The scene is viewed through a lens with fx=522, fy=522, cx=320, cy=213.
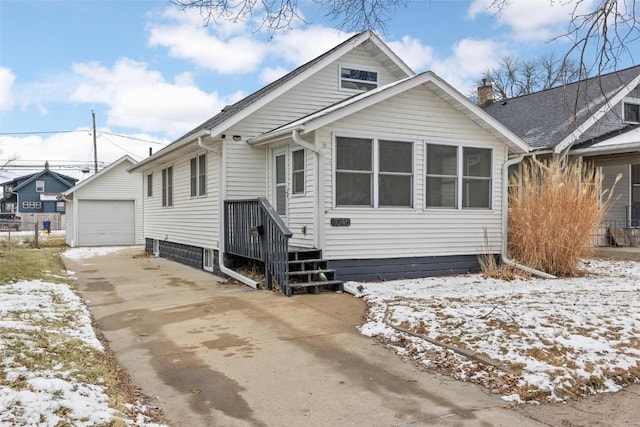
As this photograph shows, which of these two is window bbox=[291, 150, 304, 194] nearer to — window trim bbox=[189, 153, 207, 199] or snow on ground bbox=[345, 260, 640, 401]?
snow on ground bbox=[345, 260, 640, 401]

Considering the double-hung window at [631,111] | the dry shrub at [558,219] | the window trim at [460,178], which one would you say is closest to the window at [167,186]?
the window trim at [460,178]

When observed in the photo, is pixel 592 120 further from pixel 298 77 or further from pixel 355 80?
pixel 298 77

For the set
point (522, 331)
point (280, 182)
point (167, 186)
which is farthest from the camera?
point (167, 186)

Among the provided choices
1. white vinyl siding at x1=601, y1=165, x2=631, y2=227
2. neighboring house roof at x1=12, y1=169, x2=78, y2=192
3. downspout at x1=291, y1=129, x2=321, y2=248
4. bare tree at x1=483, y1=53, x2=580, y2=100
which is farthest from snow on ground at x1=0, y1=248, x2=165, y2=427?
neighboring house roof at x1=12, y1=169, x2=78, y2=192

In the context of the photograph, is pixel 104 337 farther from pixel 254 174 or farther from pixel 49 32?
pixel 49 32

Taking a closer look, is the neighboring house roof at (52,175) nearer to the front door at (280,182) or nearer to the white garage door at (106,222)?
the white garage door at (106,222)

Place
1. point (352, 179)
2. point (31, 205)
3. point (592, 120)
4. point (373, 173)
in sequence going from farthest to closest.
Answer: point (31, 205) < point (592, 120) < point (373, 173) < point (352, 179)

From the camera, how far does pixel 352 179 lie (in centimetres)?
944

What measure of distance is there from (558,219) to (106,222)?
21.3m

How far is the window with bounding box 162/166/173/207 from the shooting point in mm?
15164

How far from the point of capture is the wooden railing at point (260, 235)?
8.44 metres

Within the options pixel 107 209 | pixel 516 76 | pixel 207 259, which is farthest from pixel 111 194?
pixel 516 76

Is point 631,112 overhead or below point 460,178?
overhead

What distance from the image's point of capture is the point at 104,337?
6.04 meters
